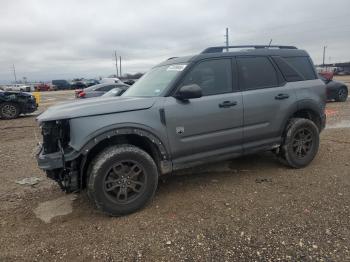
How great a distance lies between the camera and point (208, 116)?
4.41 m

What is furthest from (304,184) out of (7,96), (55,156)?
(7,96)

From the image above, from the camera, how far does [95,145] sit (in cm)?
385

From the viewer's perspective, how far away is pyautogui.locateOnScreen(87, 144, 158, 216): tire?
3.79 metres

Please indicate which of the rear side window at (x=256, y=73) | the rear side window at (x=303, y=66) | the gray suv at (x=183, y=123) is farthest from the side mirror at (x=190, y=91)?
the rear side window at (x=303, y=66)

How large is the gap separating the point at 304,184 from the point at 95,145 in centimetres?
281

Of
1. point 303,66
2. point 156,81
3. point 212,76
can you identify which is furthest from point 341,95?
point 156,81

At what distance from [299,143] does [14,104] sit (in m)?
11.8

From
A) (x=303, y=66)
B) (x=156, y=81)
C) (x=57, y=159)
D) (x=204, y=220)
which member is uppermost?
(x=303, y=66)

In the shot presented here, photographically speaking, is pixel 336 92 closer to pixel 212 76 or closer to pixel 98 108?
pixel 212 76

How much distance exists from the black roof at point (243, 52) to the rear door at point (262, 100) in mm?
118

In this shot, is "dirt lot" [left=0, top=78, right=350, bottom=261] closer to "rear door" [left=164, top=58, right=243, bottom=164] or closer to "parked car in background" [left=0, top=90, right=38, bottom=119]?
"rear door" [left=164, top=58, right=243, bottom=164]

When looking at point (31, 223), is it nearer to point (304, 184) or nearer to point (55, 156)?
point (55, 156)

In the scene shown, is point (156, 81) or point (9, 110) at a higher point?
point (156, 81)

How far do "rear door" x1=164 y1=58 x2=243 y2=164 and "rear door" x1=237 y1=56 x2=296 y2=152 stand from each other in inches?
5.7
